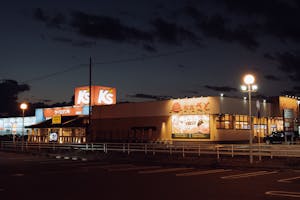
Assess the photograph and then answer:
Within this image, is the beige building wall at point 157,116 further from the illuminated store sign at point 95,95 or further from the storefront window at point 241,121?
the illuminated store sign at point 95,95

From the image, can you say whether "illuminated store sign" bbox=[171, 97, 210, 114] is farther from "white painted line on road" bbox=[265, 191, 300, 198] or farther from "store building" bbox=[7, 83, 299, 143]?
"white painted line on road" bbox=[265, 191, 300, 198]

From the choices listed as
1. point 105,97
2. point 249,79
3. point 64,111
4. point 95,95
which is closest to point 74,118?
point 64,111

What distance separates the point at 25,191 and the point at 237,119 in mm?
36447

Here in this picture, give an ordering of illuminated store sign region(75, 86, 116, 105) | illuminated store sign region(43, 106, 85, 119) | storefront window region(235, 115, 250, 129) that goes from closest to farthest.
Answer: storefront window region(235, 115, 250, 129) < illuminated store sign region(43, 106, 85, 119) < illuminated store sign region(75, 86, 116, 105)

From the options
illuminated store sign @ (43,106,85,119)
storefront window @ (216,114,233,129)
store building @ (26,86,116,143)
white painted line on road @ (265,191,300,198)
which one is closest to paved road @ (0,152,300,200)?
white painted line on road @ (265,191,300,198)

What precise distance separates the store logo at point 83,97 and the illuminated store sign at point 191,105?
17.5 meters

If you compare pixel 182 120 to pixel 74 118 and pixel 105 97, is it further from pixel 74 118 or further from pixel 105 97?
pixel 74 118

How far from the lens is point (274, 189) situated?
40.0ft

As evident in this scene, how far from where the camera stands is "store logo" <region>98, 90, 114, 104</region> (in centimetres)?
5755

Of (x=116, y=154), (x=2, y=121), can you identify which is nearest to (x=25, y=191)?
(x=116, y=154)

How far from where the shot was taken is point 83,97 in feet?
188

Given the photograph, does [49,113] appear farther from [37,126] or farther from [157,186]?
[157,186]

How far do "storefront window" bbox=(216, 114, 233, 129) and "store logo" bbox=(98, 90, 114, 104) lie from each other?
2163 centimetres

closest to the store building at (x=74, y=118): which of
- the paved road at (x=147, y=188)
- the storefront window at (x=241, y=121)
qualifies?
the storefront window at (x=241, y=121)
